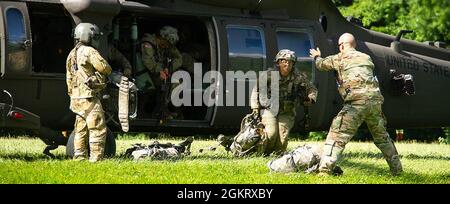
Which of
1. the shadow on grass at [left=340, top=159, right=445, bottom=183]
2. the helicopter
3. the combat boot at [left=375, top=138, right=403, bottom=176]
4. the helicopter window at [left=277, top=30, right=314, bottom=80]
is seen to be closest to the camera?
the shadow on grass at [left=340, top=159, right=445, bottom=183]

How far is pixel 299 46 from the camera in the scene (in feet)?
41.8

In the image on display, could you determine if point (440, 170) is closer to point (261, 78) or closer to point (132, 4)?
point (261, 78)

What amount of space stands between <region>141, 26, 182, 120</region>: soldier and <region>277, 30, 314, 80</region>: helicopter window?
158cm

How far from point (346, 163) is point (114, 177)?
4051 millimetres

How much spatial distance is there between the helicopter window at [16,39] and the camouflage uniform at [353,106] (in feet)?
12.1

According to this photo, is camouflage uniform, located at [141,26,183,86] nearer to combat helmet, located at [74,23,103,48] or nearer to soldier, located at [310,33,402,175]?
combat helmet, located at [74,23,103,48]

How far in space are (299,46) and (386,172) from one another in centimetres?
276

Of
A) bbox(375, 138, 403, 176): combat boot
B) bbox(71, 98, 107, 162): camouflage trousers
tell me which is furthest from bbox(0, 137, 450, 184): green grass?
bbox(71, 98, 107, 162): camouflage trousers

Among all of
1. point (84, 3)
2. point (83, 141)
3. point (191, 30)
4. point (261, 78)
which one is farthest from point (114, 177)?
point (191, 30)

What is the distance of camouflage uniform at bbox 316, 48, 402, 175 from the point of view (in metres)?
9.75

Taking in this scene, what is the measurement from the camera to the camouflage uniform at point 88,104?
407 inches

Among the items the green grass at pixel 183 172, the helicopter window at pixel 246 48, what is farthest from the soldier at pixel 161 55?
the green grass at pixel 183 172

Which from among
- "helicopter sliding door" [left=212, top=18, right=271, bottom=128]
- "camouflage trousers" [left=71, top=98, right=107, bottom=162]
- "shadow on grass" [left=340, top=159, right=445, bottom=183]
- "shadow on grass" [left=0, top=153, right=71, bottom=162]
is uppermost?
"helicopter sliding door" [left=212, top=18, right=271, bottom=128]

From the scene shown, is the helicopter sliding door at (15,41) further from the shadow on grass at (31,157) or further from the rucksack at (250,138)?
the rucksack at (250,138)
